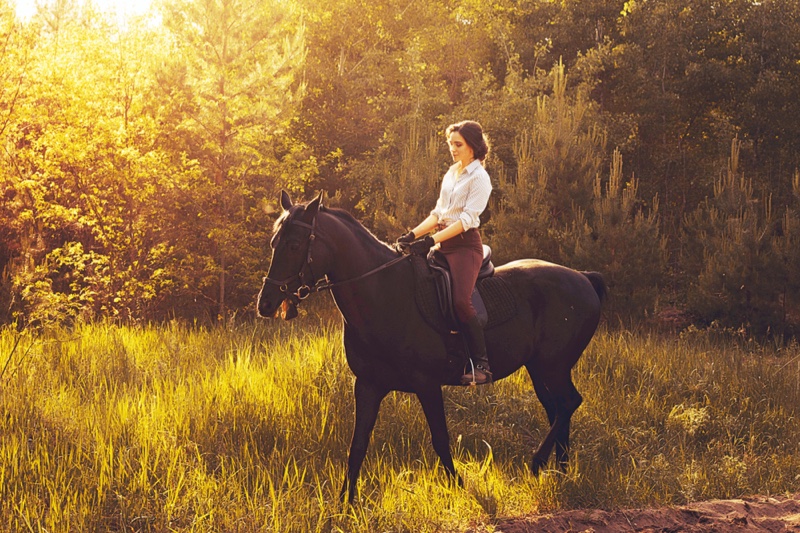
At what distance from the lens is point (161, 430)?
629 cm

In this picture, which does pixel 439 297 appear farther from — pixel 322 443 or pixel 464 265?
pixel 322 443

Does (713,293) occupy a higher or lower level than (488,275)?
lower

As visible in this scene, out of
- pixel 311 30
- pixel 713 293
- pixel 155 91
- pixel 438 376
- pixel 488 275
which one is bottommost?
pixel 713 293

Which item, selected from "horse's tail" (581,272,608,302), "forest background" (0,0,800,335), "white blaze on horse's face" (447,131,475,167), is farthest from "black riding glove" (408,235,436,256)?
"forest background" (0,0,800,335)

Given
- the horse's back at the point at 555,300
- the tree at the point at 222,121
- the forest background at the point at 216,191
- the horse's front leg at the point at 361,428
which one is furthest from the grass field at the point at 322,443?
the tree at the point at 222,121

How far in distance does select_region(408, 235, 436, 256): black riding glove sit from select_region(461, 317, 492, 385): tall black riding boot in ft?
2.35

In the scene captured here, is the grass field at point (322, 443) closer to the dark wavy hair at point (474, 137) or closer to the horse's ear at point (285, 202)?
the horse's ear at point (285, 202)

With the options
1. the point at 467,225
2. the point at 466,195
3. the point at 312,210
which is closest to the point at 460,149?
the point at 466,195

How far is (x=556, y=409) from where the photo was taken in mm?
6676

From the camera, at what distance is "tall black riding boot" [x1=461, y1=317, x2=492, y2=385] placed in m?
5.85

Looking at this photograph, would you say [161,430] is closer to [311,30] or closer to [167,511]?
[167,511]

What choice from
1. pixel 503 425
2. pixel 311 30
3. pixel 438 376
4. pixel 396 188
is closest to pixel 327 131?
pixel 311 30

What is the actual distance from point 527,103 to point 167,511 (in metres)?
16.9

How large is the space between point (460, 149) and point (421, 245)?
873 mm
